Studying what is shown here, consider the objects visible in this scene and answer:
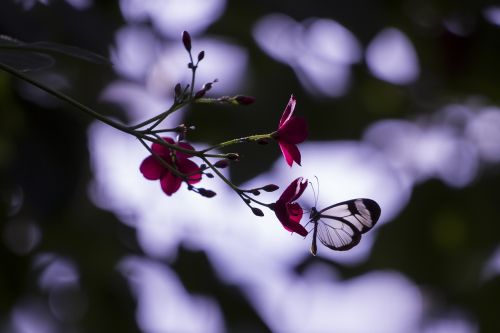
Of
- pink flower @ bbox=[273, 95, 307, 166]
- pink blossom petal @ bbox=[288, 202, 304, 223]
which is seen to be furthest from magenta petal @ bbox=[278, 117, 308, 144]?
pink blossom petal @ bbox=[288, 202, 304, 223]

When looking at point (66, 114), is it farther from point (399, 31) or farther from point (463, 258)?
point (463, 258)

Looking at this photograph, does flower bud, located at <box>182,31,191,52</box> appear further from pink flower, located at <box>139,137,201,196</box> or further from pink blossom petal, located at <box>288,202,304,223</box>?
pink blossom petal, located at <box>288,202,304,223</box>

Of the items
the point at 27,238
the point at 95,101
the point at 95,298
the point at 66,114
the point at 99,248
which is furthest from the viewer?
the point at 95,298

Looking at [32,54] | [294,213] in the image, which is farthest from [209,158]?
[32,54]

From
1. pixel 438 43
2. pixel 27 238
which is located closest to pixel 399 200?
pixel 438 43

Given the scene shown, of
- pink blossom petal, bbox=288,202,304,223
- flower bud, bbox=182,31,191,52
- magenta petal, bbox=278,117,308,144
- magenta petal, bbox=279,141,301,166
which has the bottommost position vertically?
pink blossom petal, bbox=288,202,304,223
